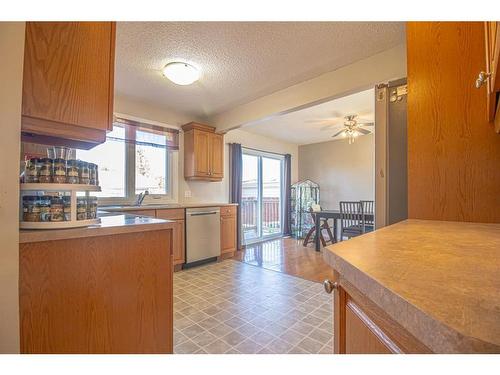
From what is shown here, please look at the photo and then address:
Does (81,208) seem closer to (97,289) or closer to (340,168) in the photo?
(97,289)

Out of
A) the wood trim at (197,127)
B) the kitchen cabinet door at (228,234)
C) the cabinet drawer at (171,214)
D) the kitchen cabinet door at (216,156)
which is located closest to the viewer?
the cabinet drawer at (171,214)

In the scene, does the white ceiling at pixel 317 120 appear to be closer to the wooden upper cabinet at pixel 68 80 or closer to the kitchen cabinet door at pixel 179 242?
the kitchen cabinet door at pixel 179 242

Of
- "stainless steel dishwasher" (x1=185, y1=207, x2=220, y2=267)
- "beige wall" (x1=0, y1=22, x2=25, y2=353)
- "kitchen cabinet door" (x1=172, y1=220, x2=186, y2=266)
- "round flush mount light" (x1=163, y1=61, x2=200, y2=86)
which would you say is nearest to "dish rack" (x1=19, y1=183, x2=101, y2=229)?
"beige wall" (x1=0, y1=22, x2=25, y2=353)

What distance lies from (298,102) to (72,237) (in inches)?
104

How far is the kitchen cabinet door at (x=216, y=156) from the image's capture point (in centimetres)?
397

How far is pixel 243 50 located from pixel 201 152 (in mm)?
1872

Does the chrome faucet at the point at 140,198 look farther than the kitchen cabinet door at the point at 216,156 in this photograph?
No

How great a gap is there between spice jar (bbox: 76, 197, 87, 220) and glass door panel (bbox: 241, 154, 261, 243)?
4093 mm

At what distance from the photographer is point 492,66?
32.4 inches

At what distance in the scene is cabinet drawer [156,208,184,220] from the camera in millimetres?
3055

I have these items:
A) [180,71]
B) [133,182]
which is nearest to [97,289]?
[180,71]

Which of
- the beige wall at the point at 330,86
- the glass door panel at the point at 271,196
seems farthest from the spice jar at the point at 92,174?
the glass door panel at the point at 271,196

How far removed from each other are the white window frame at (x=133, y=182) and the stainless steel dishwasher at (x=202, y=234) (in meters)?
0.63
